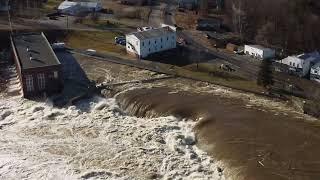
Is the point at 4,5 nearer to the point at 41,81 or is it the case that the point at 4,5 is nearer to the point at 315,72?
the point at 41,81

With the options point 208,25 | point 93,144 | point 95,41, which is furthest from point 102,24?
point 93,144

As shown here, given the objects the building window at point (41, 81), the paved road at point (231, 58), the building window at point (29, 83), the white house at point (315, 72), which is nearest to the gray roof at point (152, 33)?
the paved road at point (231, 58)

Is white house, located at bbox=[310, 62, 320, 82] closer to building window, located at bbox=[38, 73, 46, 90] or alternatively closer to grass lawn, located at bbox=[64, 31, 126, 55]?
grass lawn, located at bbox=[64, 31, 126, 55]

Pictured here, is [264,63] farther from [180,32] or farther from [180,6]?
[180,6]

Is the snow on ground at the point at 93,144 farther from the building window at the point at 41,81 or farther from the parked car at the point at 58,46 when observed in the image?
the parked car at the point at 58,46

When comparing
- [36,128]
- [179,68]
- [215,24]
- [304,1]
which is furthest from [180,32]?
[36,128]

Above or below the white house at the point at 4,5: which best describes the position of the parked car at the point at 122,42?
below
